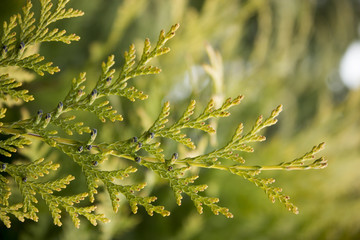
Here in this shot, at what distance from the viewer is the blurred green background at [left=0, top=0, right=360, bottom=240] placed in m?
1.17

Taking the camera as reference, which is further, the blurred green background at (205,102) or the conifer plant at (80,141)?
the blurred green background at (205,102)

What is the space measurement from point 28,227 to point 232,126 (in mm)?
925

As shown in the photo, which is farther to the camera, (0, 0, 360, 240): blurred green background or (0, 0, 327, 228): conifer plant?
(0, 0, 360, 240): blurred green background

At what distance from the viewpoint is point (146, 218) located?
1.52 meters

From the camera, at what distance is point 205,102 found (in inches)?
58.6

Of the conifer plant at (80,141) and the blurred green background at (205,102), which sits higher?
the blurred green background at (205,102)

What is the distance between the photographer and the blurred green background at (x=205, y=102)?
1175mm

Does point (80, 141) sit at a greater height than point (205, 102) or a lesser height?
lesser

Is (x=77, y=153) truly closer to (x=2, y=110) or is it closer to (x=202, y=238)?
(x=2, y=110)

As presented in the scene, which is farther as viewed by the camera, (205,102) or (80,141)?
(205,102)

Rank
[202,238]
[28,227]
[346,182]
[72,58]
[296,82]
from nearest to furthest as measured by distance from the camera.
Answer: [28,227], [72,58], [202,238], [346,182], [296,82]

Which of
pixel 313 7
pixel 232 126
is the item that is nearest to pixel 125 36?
pixel 232 126

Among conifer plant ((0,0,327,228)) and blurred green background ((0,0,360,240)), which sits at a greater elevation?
blurred green background ((0,0,360,240))

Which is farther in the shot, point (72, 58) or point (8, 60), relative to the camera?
point (72, 58)
